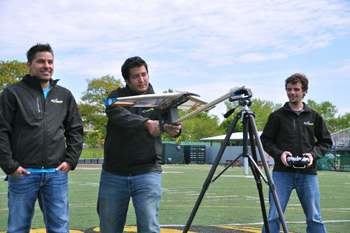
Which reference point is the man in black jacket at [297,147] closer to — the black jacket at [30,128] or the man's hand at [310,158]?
the man's hand at [310,158]

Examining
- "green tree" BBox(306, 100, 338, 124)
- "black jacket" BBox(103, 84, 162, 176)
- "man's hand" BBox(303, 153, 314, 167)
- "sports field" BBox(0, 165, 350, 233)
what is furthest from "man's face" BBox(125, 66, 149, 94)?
"green tree" BBox(306, 100, 338, 124)

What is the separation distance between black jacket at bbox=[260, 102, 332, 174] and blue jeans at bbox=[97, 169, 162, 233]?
1789 millimetres

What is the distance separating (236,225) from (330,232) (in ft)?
4.95

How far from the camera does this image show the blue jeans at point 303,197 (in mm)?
4957

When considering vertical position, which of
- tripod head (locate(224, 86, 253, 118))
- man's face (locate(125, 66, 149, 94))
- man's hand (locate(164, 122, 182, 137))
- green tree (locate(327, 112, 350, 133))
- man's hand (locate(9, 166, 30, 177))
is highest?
green tree (locate(327, 112, 350, 133))

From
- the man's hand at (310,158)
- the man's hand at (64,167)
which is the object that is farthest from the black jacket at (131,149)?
the man's hand at (310,158)

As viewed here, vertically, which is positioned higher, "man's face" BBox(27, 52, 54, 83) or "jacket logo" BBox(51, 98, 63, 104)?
"man's face" BBox(27, 52, 54, 83)

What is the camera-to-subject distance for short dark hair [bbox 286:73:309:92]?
203 inches

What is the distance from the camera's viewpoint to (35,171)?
416 cm

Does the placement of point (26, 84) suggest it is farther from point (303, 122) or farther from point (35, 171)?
point (303, 122)

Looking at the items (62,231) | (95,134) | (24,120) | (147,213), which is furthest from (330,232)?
(95,134)

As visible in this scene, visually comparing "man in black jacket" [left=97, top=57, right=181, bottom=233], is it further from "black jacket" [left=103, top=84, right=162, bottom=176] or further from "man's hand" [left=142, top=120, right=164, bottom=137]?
"man's hand" [left=142, top=120, right=164, bottom=137]

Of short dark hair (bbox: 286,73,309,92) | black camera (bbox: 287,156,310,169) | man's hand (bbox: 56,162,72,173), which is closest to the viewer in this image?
man's hand (bbox: 56,162,72,173)

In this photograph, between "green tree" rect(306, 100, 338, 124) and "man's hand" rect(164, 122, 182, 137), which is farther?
"green tree" rect(306, 100, 338, 124)
